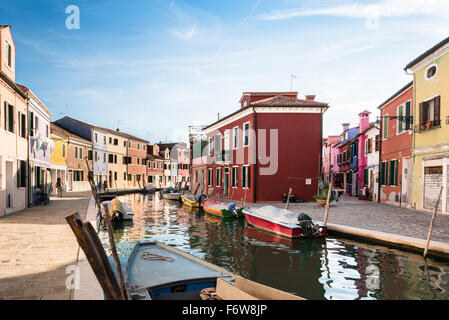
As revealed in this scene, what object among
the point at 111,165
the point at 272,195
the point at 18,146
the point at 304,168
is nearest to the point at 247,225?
the point at 272,195

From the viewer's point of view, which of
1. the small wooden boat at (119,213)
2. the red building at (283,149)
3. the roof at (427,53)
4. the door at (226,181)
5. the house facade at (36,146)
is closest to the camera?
the roof at (427,53)

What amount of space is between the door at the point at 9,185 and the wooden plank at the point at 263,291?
1346 cm

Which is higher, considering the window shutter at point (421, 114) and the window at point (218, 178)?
the window shutter at point (421, 114)

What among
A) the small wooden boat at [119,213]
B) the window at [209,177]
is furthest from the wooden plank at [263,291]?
the window at [209,177]

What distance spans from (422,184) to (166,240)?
1300 centimetres

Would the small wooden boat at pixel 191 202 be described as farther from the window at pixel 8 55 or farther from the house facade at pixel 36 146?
the window at pixel 8 55

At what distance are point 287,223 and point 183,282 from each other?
25.2ft

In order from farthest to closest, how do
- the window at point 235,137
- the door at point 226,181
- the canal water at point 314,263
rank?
the door at point 226,181 < the window at point 235,137 < the canal water at point 314,263

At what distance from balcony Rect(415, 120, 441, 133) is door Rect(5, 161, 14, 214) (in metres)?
19.6

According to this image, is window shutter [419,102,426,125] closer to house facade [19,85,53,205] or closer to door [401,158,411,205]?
door [401,158,411,205]

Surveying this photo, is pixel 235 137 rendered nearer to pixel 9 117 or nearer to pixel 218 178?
pixel 218 178

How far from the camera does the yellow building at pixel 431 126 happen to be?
14.3m

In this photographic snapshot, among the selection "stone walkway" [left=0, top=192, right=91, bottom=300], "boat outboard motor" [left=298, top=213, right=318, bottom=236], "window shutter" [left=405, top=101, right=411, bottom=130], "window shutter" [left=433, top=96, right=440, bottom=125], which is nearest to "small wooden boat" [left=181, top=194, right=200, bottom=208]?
"boat outboard motor" [left=298, top=213, right=318, bottom=236]

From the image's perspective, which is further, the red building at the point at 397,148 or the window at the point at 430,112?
the red building at the point at 397,148
